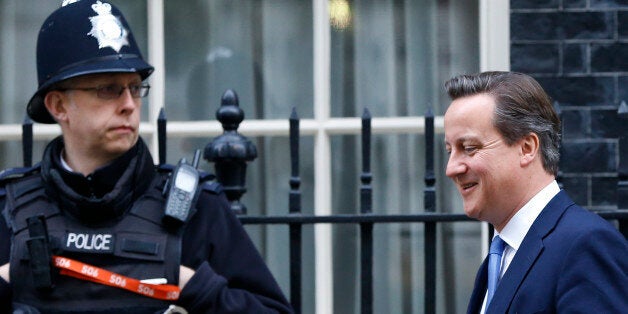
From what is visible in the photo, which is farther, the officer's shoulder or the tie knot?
the officer's shoulder

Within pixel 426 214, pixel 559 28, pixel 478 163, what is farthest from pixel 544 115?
pixel 559 28

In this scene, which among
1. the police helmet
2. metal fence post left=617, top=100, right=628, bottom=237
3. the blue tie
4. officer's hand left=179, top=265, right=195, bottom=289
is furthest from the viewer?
metal fence post left=617, top=100, right=628, bottom=237

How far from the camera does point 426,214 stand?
470cm

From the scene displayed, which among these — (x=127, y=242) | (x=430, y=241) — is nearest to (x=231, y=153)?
(x=430, y=241)

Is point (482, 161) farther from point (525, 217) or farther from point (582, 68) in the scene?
point (582, 68)

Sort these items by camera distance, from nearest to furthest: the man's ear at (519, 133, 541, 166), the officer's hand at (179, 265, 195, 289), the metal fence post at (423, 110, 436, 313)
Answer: the man's ear at (519, 133, 541, 166), the officer's hand at (179, 265, 195, 289), the metal fence post at (423, 110, 436, 313)

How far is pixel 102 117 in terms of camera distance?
3.70 meters

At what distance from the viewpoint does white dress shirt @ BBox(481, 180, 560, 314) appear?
3057 mm

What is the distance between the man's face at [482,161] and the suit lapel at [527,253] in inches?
3.3

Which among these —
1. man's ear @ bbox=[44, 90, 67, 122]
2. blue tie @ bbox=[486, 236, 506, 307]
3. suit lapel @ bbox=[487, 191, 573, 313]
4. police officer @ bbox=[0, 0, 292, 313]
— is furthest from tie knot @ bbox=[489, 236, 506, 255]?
man's ear @ bbox=[44, 90, 67, 122]

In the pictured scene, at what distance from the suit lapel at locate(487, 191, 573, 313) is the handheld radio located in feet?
3.23

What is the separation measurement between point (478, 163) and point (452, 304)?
2829 millimetres

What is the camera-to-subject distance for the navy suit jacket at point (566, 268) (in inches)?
109

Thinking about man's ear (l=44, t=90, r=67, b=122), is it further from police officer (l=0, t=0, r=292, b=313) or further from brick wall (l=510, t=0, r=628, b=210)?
brick wall (l=510, t=0, r=628, b=210)
